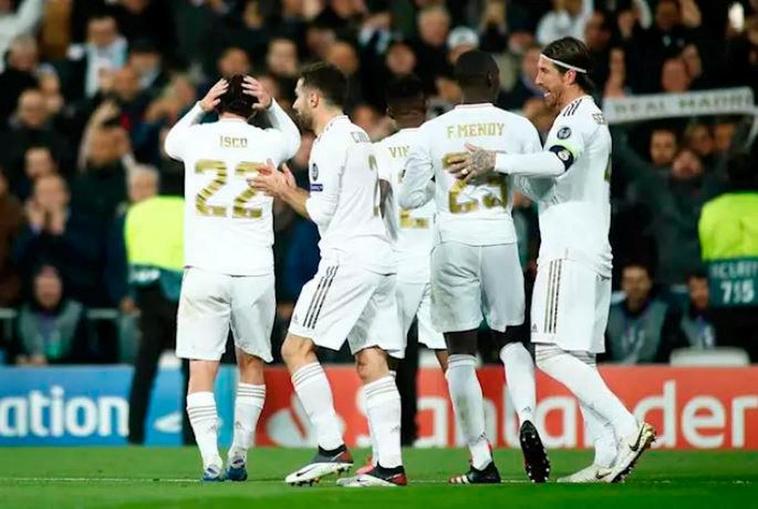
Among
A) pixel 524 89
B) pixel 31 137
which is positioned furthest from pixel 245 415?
pixel 31 137

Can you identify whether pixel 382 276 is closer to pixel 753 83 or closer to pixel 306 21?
pixel 753 83

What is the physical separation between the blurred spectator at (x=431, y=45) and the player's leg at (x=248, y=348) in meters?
6.80

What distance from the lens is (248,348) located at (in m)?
11.5

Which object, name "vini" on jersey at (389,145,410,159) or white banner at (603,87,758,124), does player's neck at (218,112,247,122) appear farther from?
white banner at (603,87,758,124)

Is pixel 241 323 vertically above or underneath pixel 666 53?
underneath

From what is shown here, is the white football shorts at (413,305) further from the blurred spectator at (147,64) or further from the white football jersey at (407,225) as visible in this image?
the blurred spectator at (147,64)

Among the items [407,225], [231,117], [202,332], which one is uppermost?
[231,117]

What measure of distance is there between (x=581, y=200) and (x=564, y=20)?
7.91m

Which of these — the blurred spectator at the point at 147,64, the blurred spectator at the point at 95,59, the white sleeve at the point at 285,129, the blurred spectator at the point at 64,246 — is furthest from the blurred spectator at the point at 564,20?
the white sleeve at the point at 285,129

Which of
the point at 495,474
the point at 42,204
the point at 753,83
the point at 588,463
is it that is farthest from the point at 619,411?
the point at 42,204

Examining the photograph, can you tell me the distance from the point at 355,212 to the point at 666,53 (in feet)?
24.0

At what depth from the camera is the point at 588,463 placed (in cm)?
1330

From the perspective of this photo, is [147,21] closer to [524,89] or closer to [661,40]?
[524,89]

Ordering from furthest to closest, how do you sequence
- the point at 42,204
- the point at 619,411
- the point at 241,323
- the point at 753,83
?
the point at 42,204 → the point at 753,83 → the point at 241,323 → the point at 619,411
